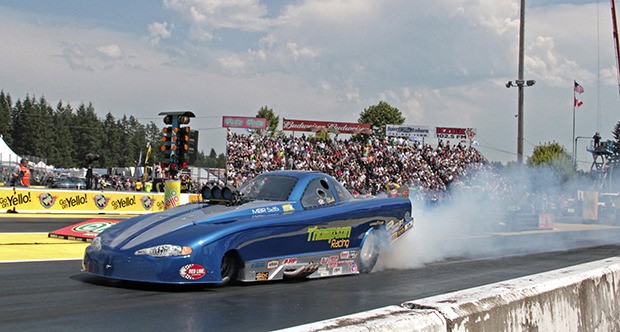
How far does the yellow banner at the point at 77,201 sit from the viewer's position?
2239cm

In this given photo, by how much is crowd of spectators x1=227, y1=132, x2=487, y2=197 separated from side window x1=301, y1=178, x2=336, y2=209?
89.5 feet

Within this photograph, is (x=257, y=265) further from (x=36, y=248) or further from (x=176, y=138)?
(x=176, y=138)

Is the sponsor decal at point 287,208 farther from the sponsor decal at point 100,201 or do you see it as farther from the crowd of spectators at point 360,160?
the crowd of spectators at point 360,160

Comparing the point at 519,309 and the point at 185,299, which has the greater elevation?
the point at 519,309

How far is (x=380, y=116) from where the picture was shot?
10969 cm

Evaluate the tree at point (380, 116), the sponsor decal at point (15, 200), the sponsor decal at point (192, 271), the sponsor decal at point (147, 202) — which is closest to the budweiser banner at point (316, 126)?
the sponsor decal at point (147, 202)

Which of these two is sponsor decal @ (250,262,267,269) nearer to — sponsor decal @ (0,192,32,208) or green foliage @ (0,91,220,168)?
sponsor decal @ (0,192,32,208)

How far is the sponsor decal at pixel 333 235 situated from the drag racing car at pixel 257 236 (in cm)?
1

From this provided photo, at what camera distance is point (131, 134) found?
152500 millimetres

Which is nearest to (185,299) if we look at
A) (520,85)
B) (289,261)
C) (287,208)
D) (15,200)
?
(289,261)

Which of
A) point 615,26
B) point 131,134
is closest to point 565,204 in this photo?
point 615,26

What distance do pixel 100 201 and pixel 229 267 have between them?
19016 millimetres

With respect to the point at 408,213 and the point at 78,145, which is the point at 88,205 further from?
the point at 78,145

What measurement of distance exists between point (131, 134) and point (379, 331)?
6127 inches
